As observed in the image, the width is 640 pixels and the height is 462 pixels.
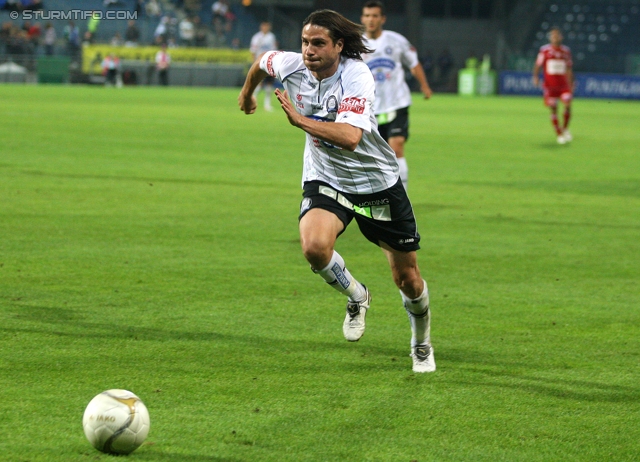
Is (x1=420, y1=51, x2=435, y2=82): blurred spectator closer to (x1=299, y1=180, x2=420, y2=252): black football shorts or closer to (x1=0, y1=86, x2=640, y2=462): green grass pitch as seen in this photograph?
(x1=0, y1=86, x2=640, y2=462): green grass pitch

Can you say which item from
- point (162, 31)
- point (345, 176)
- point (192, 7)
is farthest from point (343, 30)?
point (192, 7)

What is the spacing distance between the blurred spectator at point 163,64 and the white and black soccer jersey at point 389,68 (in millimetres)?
34614

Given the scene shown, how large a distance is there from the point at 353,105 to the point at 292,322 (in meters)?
Answer: 1.82

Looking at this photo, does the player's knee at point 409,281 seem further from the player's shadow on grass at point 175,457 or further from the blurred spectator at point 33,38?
the blurred spectator at point 33,38

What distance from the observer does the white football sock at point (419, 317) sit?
18.9 feet

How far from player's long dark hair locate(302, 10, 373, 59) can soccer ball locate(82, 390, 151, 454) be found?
7.84ft

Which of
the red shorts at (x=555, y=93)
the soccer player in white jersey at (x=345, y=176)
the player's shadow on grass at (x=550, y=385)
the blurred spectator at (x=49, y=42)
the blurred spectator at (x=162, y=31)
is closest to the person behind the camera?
the player's shadow on grass at (x=550, y=385)

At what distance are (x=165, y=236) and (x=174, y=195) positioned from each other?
2943 millimetres

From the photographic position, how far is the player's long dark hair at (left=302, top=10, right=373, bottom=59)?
5.54m

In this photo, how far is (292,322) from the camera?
6.70m

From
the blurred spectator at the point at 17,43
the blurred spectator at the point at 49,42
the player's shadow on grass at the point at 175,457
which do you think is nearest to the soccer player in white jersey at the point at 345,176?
the player's shadow on grass at the point at 175,457

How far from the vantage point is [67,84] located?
4572cm

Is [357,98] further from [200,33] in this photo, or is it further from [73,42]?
[200,33]

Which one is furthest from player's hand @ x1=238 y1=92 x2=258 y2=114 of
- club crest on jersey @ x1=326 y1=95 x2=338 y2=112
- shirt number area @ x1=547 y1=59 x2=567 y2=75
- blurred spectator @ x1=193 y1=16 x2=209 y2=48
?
blurred spectator @ x1=193 y1=16 x2=209 y2=48
